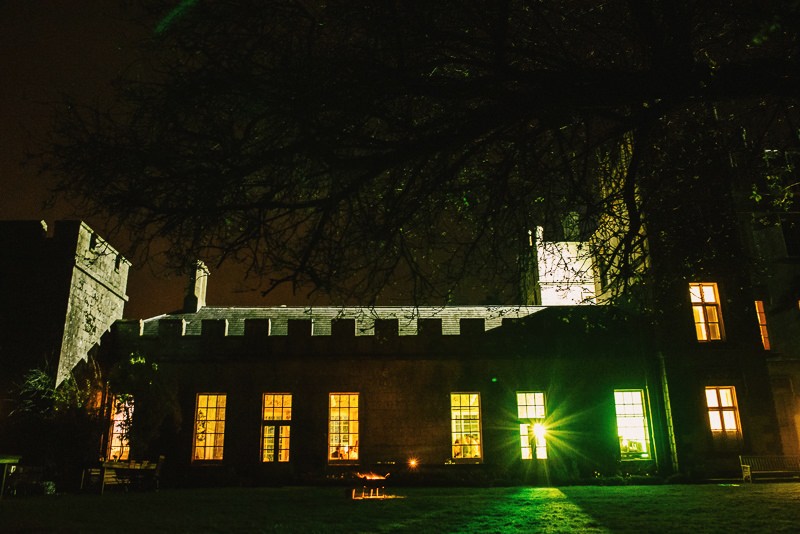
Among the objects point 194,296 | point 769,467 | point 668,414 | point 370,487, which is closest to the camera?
point 370,487

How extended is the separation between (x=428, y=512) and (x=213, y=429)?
32.0ft

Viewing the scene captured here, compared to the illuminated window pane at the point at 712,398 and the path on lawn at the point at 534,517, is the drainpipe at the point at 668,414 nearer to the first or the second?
the illuminated window pane at the point at 712,398

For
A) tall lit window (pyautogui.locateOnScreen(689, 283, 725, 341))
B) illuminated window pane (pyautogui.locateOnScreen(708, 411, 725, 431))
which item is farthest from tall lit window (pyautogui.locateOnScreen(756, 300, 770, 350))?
illuminated window pane (pyautogui.locateOnScreen(708, 411, 725, 431))

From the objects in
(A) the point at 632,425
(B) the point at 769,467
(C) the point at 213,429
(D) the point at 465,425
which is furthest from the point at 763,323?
(C) the point at 213,429

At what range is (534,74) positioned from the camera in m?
5.48

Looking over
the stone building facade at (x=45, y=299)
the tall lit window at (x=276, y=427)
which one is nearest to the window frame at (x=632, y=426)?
the tall lit window at (x=276, y=427)

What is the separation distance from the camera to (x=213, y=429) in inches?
652

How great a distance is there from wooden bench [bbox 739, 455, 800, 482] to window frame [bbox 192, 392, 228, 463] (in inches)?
541

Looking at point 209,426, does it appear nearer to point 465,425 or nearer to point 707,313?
point 465,425

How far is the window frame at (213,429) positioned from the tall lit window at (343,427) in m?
3.01

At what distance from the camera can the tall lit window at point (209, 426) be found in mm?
16375

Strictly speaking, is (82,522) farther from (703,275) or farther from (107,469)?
(703,275)

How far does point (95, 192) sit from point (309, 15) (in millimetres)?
2854

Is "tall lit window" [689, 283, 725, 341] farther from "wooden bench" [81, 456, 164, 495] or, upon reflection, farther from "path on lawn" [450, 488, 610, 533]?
"wooden bench" [81, 456, 164, 495]
